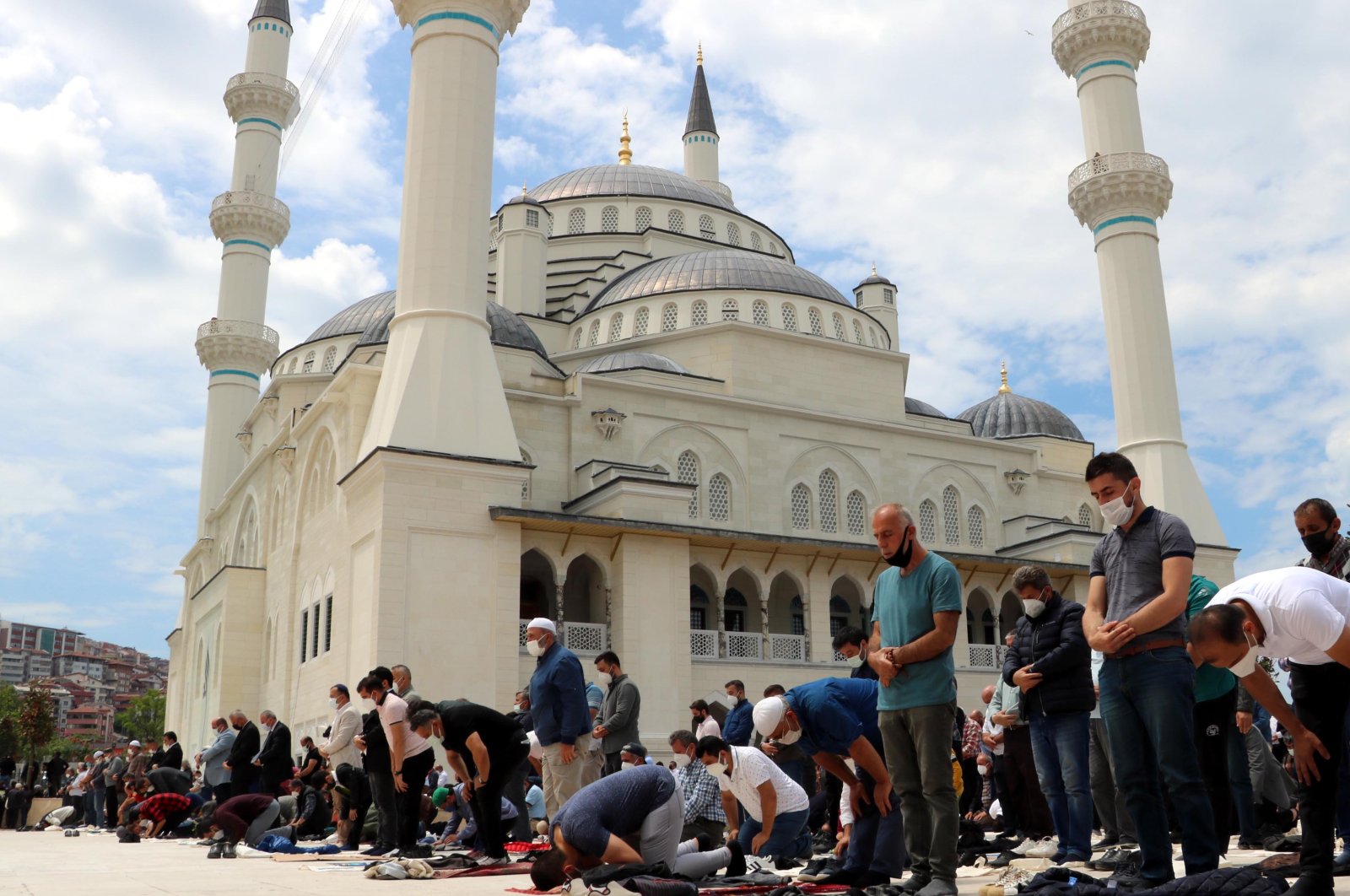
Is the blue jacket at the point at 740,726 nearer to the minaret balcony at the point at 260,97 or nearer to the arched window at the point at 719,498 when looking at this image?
the arched window at the point at 719,498

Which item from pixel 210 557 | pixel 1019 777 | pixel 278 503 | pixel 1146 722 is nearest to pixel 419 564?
pixel 278 503

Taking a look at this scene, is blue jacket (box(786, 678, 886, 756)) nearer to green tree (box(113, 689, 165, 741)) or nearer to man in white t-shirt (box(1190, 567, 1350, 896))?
man in white t-shirt (box(1190, 567, 1350, 896))

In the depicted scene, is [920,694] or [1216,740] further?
[1216,740]

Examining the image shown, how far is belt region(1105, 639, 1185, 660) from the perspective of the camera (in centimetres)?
431

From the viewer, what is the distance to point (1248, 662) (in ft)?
12.7

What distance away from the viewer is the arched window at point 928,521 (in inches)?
933

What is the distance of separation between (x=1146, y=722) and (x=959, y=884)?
152cm

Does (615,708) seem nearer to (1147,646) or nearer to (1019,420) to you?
(1147,646)

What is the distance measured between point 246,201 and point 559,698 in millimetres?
26544

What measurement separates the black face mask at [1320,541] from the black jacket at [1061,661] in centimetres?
104

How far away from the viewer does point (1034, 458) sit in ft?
84.3

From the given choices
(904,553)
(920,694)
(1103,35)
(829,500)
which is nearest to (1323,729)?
(920,694)

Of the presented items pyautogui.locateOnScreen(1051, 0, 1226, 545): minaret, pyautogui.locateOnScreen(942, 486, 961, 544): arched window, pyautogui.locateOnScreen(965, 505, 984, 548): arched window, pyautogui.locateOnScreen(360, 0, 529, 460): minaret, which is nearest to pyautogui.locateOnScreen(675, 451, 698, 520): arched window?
pyautogui.locateOnScreen(360, 0, 529, 460): minaret

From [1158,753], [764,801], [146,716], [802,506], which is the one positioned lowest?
[764,801]
